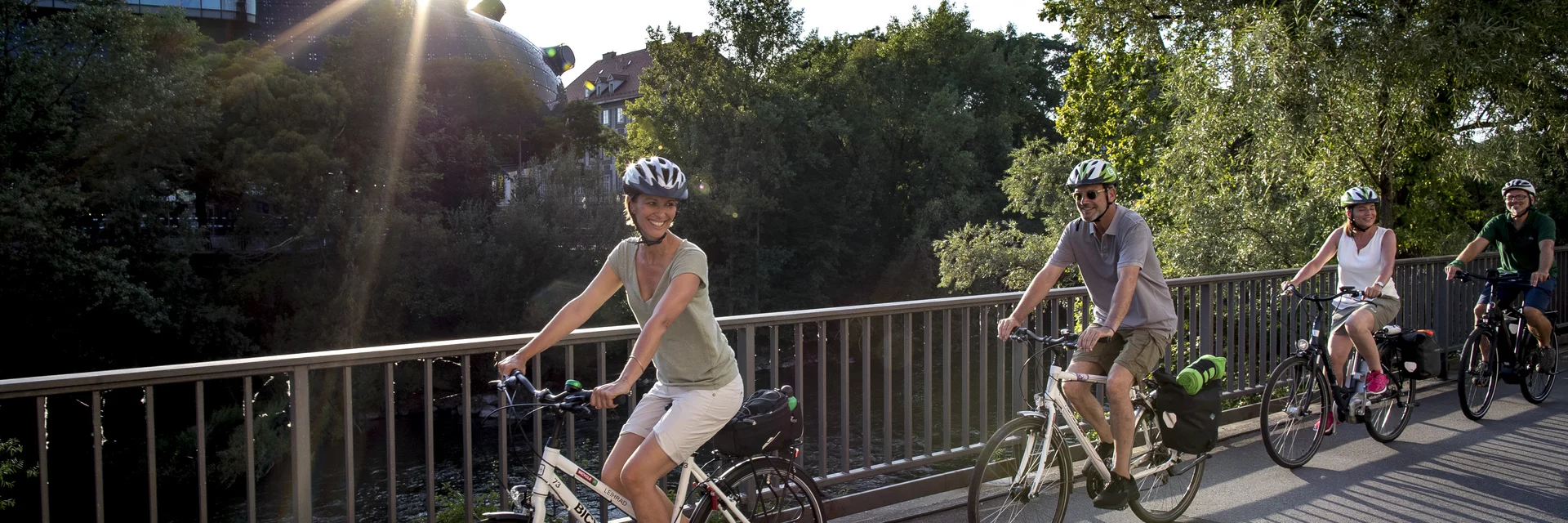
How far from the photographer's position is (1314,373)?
21.0 ft

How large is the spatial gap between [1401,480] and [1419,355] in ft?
3.92

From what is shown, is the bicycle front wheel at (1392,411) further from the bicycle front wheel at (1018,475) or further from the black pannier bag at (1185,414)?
the bicycle front wheel at (1018,475)

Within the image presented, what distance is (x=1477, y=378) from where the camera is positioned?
7.77 metres

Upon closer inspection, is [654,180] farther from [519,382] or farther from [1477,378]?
[1477,378]

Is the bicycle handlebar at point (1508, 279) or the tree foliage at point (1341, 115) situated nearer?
the bicycle handlebar at point (1508, 279)

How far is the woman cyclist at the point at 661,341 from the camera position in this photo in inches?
133

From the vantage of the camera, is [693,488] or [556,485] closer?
[556,485]

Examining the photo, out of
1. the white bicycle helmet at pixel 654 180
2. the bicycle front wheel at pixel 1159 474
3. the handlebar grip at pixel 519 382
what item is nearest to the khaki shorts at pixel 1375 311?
the bicycle front wheel at pixel 1159 474

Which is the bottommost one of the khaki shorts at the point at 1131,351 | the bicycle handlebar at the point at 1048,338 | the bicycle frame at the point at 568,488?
the bicycle frame at the point at 568,488

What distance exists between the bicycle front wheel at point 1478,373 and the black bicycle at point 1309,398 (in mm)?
1384

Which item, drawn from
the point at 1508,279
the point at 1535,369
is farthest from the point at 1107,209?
the point at 1535,369

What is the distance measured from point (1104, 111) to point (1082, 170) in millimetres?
19398

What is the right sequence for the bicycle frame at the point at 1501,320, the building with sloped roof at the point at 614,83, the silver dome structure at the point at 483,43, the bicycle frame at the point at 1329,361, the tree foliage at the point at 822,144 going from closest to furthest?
the bicycle frame at the point at 1329,361 → the bicycle frame at the point at 1501,320 → the tree foliage at the point at 822,144 → the silver dome structure at the point at 483,43 → the building with sloped roof at the point at 614,83

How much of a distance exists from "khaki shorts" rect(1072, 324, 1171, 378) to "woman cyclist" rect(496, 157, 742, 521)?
6.03 feet
